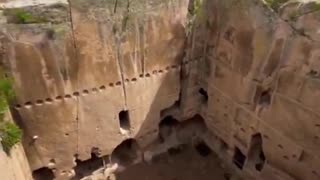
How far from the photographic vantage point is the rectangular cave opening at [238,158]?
28.3 ft

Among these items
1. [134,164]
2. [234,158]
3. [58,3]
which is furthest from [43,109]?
[234,158]

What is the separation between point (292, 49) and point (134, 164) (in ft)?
13.5

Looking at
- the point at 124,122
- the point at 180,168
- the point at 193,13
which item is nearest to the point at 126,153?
the point at 124,122

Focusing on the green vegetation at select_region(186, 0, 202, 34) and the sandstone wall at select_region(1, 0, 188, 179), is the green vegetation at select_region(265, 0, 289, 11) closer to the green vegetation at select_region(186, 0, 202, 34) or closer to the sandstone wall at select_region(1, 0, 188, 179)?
the green vegetation at select_region(186, 0, 202, 34)

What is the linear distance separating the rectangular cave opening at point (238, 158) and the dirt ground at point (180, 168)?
308mm

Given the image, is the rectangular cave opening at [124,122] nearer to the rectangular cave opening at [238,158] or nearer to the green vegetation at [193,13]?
the green vegetation at [193,13]

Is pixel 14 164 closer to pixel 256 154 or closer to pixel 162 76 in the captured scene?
pixel 162 76

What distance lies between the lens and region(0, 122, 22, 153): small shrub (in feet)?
21.6

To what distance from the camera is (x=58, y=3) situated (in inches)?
263

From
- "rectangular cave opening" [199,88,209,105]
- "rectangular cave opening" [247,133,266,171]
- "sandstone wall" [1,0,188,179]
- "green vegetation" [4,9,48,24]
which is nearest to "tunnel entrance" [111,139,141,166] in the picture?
"sandstone wall" [1,0,188,179]

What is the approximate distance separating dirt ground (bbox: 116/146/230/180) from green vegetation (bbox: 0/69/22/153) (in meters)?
2.63

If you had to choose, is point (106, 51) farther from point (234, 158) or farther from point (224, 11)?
point (234, 158)

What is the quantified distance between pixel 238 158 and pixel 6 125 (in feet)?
15.2

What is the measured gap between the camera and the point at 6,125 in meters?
6.77
